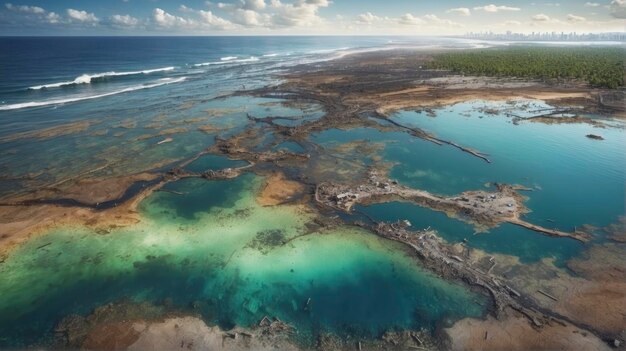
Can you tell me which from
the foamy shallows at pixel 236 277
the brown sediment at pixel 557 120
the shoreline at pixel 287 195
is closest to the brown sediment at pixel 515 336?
the shoreline at pixel 287 195

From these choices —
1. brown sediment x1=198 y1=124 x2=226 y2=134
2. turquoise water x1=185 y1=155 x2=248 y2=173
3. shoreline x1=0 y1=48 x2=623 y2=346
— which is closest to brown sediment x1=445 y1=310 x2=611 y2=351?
shoreline x1=0 y1=48 x2=623 y2=346

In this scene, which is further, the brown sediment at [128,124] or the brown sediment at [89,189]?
the brown sediment at [128,124]

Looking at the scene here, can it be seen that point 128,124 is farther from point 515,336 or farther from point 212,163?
point 515,336

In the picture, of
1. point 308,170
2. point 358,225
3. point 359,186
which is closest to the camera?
point 358,225

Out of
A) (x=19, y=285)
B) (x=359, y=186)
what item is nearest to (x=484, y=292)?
(x=359, y=186)

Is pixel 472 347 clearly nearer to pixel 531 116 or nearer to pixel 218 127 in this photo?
pixel 218 127

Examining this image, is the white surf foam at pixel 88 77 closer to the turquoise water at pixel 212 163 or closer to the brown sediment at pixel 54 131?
the brown sediment at pixel 54 131
